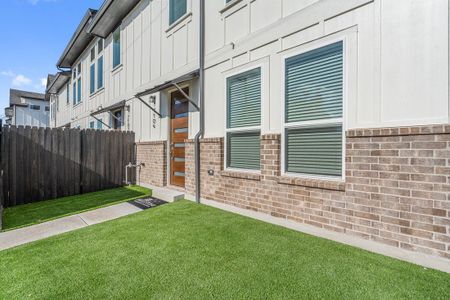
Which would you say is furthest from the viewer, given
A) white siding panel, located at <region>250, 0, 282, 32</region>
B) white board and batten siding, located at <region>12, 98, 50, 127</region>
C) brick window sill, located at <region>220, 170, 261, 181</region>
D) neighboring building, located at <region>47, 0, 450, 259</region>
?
white board and batten siding, located at <region>12, 98, 50, 127</region>

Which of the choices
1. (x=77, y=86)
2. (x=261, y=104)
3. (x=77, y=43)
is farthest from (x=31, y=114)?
(x=261, y=104)

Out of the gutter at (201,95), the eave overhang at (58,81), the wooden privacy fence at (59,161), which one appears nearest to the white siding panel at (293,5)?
the gutter at (201,95)

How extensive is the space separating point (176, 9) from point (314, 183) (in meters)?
6.30

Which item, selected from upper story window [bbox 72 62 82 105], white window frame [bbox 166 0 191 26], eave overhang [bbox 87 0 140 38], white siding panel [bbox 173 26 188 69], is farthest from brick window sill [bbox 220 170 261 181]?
upper story window [bbox 72 62 82 105]

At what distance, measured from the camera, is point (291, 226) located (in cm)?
396

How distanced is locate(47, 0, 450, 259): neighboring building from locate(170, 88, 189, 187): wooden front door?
3 cm

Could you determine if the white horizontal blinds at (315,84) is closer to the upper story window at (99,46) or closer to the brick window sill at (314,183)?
the brick window sill at (314,183)

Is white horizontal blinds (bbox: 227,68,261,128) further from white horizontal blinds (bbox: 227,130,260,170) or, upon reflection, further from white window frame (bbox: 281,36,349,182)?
white window frame (bbox: 281,36,349,182)

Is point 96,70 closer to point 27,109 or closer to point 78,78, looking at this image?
point 78,78

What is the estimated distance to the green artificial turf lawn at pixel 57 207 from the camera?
5188 millimetres

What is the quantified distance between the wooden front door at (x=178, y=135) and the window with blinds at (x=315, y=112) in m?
3.39

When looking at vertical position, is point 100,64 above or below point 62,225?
above

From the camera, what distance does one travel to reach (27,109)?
34.5 meters

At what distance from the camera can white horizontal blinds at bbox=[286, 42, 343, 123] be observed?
3582 mm
